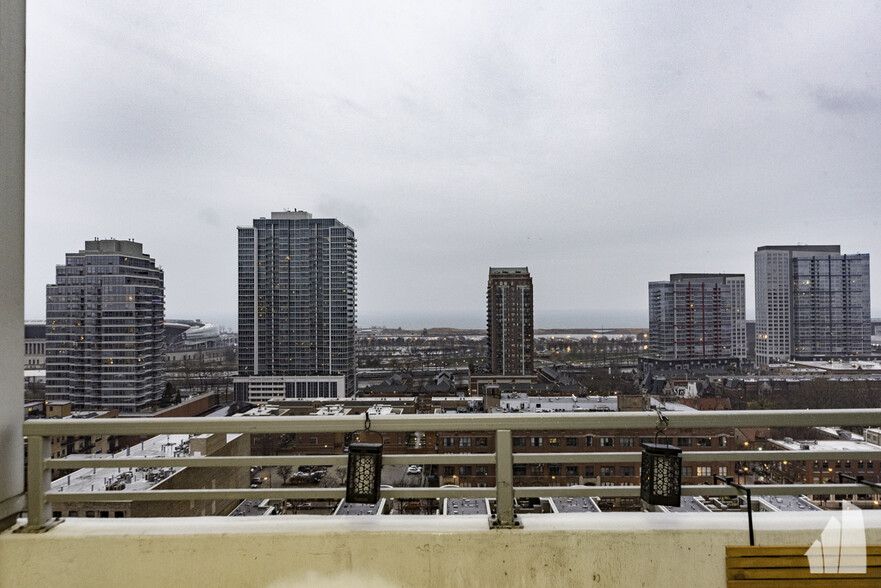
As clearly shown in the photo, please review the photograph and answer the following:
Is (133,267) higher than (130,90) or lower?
lower

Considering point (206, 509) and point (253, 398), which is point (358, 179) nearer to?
point (253, 398)

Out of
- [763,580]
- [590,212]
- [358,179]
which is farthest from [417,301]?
[763,580]

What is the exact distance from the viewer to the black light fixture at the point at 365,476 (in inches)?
64.1

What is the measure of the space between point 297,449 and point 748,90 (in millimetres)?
5328

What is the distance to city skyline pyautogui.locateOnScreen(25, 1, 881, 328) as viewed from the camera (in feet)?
11.3

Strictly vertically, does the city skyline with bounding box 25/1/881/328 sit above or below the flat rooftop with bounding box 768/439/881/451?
above

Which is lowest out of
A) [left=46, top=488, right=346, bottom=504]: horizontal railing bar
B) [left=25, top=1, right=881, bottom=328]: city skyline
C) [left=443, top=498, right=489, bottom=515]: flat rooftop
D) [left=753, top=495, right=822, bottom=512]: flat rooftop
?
[left=443, top=498, right=489, bottom=515]: flat rooftop

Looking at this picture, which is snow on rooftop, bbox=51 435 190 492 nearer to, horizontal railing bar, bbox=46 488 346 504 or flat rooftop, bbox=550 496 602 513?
horizontal railing bar, bbox=46 488 346 504

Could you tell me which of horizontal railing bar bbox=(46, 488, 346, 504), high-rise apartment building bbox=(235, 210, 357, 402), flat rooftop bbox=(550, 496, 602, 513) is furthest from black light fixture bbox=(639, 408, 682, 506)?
high-rise apartment building bbox=(235, 210, 357, 402)

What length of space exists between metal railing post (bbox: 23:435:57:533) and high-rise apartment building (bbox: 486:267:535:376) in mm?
4540

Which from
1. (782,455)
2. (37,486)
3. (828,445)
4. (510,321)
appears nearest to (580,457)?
(782,455)

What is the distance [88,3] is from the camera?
127 inches

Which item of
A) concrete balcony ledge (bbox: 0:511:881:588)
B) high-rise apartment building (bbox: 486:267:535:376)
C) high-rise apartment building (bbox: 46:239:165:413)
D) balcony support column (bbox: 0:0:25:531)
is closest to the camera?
concrete balcony ledge (bbox: 0:511:881:588)

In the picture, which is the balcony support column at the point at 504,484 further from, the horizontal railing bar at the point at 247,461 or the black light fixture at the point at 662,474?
the black light fixture at the point at 662,474
